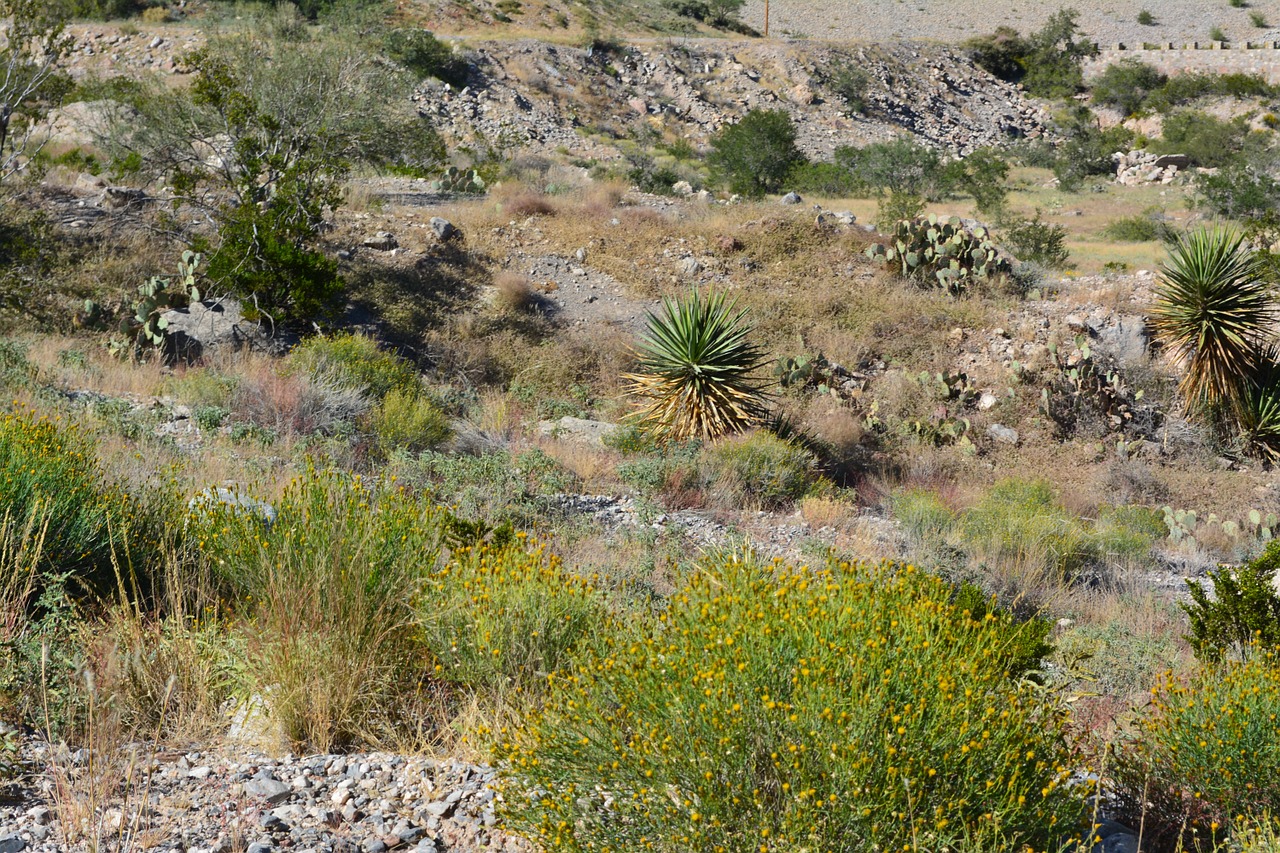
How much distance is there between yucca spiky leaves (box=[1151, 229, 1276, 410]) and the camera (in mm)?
13523

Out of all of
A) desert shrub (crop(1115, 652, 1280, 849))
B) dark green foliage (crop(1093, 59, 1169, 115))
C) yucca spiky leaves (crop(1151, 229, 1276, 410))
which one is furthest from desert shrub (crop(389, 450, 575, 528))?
dark green foliage (crop(1093, 59, 1169, 115))

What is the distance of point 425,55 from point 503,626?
113 ft

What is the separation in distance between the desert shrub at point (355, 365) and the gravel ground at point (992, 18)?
54.7 meters

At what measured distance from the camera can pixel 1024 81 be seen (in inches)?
2218

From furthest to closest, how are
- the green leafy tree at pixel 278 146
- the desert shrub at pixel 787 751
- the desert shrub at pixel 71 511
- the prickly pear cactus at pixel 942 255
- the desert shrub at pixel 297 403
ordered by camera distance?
1. the prickly pear cactus at pixel 942 255
2. the green leafy tree at pixel 278 146
3. the desert shrub at pixel 297 403
4. the desert shrub at pixel 71 511
5. the desert shrub at pixel 787 751

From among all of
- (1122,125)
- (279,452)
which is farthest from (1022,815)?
(1122,125)

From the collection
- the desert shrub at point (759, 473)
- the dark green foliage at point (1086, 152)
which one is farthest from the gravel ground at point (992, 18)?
the desert shrub at point (759, 473)

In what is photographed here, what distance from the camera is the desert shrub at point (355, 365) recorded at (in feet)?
38.8

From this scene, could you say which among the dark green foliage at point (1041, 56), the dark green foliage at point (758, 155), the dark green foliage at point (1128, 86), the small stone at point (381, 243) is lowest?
the small stone at point (381, 243)

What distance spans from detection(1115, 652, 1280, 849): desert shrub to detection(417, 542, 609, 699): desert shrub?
7.98 feet

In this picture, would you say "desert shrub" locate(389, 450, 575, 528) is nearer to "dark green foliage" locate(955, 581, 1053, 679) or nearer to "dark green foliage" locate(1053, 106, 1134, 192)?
"dark green foliage" locate(955, 581, 1053, 679)

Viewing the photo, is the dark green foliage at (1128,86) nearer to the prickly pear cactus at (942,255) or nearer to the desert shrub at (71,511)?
the prickly pear cactus at (942,255)

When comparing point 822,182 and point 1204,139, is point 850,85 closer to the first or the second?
point 1204,139

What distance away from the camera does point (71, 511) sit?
4.90 m
